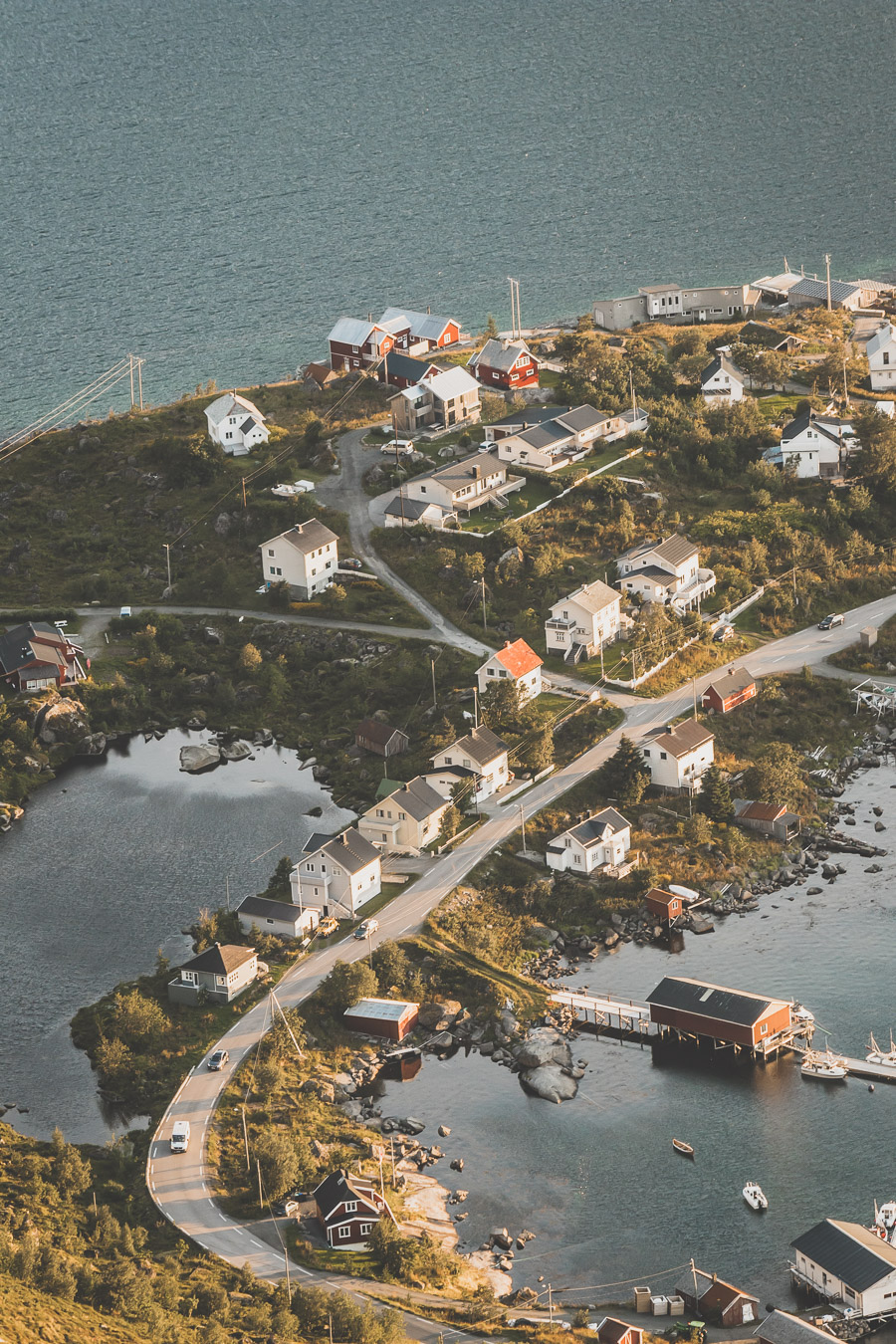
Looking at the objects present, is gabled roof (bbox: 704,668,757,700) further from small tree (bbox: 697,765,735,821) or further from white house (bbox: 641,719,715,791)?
small tree (bbox: 697,765,735,821)

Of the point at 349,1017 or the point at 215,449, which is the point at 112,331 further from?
the point at 349,1017

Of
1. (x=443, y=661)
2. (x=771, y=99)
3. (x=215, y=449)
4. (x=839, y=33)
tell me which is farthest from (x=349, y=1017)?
(x=839, y=33)

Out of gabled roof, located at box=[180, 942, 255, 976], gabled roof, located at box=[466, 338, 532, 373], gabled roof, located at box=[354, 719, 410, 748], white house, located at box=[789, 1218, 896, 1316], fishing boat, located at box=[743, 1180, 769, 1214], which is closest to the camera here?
white house, located at box=[789, 1218, 896, 1316]

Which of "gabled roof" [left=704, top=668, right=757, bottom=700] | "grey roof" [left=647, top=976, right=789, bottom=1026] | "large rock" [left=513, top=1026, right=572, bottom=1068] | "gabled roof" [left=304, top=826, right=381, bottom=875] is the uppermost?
"gabled roof" [left=704, top=668, right=757, bottom=700]

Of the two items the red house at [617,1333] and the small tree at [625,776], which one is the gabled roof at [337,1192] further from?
the small tree at [625,776]

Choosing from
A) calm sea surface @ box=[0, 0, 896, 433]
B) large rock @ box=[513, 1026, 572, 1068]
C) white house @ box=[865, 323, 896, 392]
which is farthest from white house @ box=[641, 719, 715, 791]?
calm sea surface @ box=[0, 0, 896, 433]

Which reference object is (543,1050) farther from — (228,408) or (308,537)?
(228,408)
